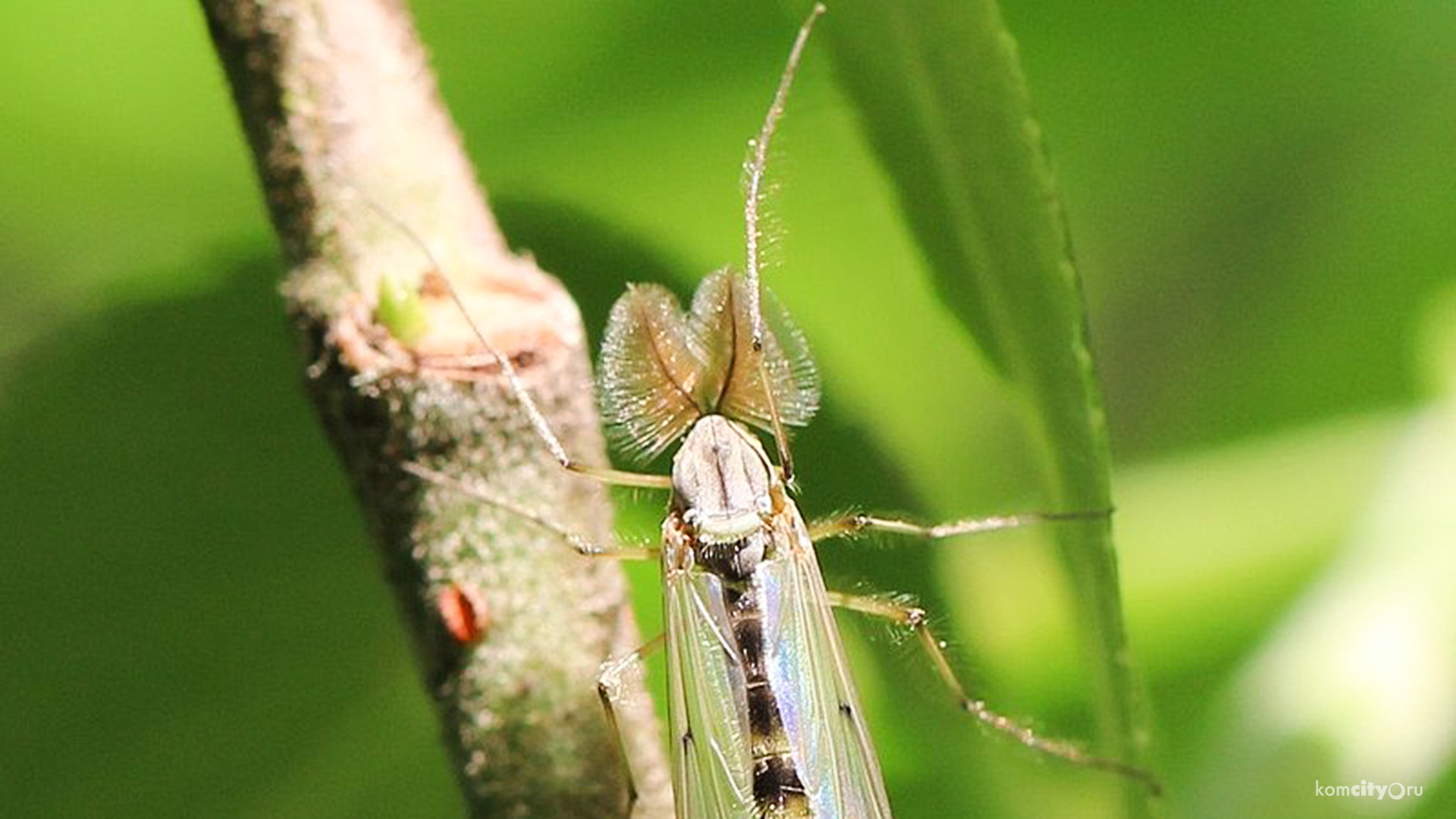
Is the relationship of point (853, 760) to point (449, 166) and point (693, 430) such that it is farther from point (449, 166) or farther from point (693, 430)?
point (449, 166)

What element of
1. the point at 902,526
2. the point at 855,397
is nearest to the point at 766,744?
the point at 902,526

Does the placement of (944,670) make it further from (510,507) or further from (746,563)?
(510,507)

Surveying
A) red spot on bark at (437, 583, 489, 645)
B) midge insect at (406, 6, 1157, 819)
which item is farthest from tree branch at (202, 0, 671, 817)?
midge insect at (406, 6, 1157, 819)

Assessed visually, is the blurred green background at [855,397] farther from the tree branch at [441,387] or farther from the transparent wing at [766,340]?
the tree branch at [441,387]

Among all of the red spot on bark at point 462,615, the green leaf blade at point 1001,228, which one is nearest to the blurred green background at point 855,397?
the green leaf blade at point 1001,228

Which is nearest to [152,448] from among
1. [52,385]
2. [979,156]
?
[52,385]
